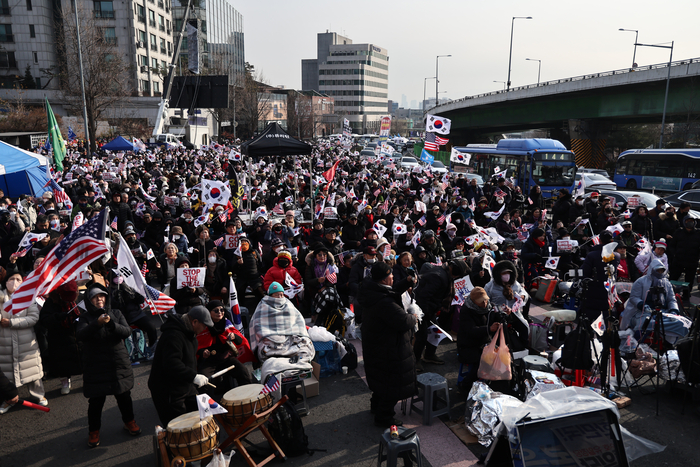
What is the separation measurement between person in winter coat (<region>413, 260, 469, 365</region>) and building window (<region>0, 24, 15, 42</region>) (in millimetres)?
77630

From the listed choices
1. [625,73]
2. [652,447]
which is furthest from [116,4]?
[652,447]

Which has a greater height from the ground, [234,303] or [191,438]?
[234,303]

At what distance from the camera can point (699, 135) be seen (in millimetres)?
40562

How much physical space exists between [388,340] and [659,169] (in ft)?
96.1

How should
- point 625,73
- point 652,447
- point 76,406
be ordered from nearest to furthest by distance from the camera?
point 652,447
point 76,406
point 625,73

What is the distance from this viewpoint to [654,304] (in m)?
7.48

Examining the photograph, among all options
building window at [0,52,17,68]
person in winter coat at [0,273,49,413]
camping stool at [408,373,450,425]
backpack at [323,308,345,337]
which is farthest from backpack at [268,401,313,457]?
building window at [0,52,17,68]

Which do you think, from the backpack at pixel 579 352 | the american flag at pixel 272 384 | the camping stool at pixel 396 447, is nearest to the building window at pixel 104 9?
the american flag at pixel 272 384

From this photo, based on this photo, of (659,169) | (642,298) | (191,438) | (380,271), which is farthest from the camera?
(659,169)

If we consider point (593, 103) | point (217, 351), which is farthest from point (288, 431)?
point (593, 103)

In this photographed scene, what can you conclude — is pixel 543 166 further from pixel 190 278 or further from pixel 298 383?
pixel 298 383

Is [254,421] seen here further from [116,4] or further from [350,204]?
[116,4]

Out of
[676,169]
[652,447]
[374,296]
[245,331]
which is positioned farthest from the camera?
[676,169]

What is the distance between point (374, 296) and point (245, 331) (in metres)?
3.62
